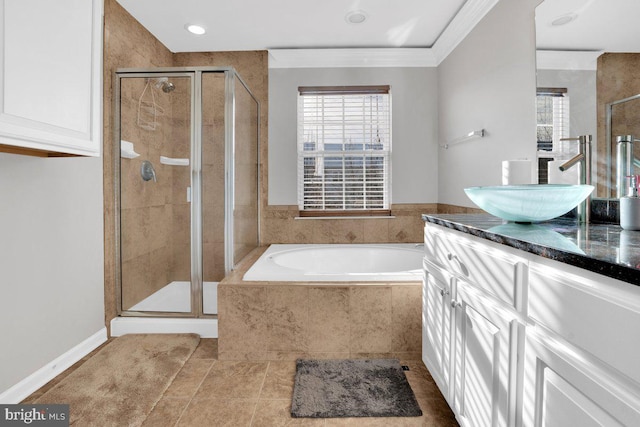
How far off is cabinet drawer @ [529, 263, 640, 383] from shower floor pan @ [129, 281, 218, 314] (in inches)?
83.7

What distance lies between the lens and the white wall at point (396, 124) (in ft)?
10.7

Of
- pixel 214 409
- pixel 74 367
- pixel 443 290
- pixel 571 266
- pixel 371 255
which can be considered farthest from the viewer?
pixel 371 255

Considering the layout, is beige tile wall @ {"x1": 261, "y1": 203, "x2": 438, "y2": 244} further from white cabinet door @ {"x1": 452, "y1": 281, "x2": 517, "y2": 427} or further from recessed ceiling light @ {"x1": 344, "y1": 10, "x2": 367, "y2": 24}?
white cabinet door @ {"x1": 452, "y1": 281, "x2": 517, "y2": 427}

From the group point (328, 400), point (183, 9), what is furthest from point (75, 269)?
point (183, 9)

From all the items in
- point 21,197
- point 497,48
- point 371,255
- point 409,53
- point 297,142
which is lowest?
point 371,255

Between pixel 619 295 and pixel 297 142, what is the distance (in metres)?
2.89

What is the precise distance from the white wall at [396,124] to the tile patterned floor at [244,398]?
166 centimetres

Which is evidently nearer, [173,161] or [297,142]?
[173,161]

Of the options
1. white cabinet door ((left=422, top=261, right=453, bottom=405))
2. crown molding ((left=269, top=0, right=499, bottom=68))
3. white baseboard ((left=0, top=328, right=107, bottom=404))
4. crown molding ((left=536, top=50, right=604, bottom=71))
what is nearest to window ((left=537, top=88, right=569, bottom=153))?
crown molding ((left=536, top=50, right=604, bottom=71))

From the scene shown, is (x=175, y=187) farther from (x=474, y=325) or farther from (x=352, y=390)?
(x=474, y=325)

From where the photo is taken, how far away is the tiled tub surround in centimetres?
204

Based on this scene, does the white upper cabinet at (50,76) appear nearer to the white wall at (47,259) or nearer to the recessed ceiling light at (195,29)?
the white wall at (47,259)

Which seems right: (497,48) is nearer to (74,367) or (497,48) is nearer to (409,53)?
(409,53)

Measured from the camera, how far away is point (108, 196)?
95.0 inches
